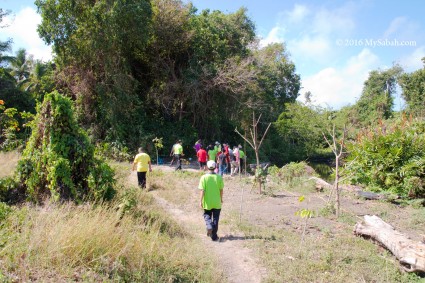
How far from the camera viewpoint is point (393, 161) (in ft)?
39.7

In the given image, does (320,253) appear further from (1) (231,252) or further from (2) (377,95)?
(2) (377,95)

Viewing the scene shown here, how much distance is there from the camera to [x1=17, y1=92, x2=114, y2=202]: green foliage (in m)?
6.87

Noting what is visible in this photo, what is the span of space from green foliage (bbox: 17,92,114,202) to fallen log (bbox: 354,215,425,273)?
17.7 feet

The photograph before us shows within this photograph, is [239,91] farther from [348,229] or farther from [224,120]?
[348,229]

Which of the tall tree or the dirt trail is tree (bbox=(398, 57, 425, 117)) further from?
the dirt trail

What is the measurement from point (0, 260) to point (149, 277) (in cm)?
175

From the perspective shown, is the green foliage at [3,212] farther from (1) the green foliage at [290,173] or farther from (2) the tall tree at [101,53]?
(2) the tall tree at [101,53]

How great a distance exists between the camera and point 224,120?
23922 millimetres

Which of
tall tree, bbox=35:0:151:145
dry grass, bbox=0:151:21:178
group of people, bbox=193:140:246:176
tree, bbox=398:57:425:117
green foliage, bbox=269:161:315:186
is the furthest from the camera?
tree, bbox=398:57:425:117

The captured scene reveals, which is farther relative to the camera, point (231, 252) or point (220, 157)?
A: point (220, 157)

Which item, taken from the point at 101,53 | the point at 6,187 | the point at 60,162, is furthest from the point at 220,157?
the point at 6,187

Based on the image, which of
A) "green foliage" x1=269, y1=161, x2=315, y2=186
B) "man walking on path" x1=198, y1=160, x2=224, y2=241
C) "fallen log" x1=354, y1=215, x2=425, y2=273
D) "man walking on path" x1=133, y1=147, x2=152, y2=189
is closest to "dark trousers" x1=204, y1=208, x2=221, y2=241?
"man walking on path" x1=198, y1=160, x2=224, y2=241

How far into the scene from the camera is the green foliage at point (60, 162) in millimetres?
6867

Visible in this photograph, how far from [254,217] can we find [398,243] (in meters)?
3.38
